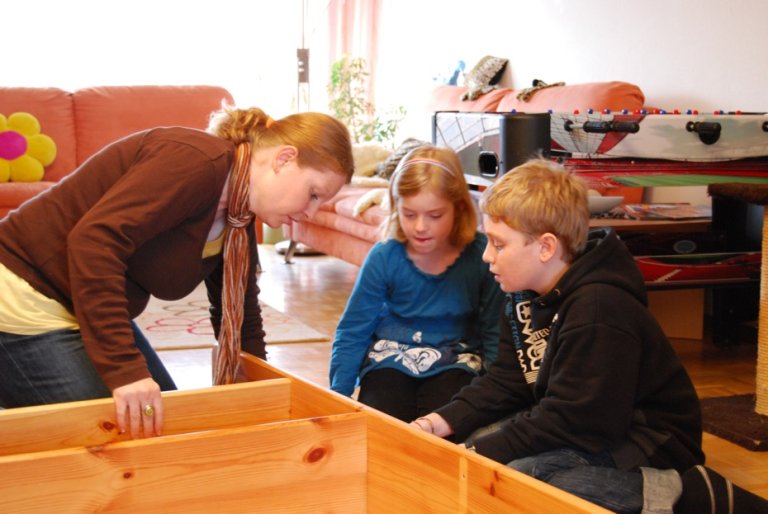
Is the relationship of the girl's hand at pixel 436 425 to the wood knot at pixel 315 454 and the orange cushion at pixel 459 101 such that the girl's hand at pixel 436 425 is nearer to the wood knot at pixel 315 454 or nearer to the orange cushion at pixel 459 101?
the wood knot at pixel 315 454

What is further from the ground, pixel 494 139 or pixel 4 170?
pixel 494 139

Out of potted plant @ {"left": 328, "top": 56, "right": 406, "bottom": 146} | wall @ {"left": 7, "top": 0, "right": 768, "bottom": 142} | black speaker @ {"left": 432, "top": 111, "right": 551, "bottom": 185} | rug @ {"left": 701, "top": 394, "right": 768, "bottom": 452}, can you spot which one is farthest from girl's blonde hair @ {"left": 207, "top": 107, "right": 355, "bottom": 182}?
potted plant @ {"left": 328, "top": 56, "right": 406, "bottom": 146}

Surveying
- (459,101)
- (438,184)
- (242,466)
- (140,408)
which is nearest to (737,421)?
(438,184)

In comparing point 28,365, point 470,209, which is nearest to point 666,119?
point 470,209

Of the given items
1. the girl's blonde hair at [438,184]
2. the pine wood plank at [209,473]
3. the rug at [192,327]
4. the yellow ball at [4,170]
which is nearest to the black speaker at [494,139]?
the girl's blonde hair at [438,184]

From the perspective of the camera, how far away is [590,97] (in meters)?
4.00

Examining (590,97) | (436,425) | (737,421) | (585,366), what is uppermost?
(590,97)

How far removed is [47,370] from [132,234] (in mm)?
315

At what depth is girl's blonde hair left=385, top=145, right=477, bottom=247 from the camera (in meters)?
2.20

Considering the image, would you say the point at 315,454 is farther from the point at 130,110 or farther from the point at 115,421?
the point at 130,110

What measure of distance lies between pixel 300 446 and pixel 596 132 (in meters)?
1.69

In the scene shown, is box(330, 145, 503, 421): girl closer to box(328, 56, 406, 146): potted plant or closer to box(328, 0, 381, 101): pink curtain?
box(328, 56, 406, 146): potted plant

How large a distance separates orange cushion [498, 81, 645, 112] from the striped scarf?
2.43 meters

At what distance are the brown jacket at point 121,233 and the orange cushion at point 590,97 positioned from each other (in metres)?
2.60
